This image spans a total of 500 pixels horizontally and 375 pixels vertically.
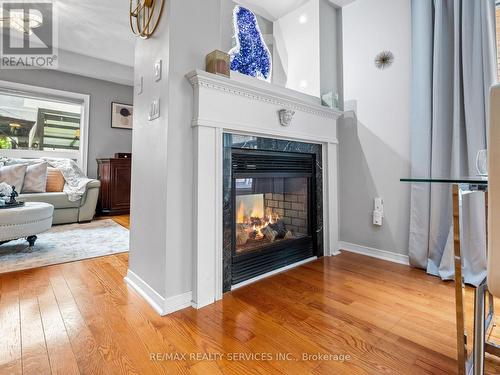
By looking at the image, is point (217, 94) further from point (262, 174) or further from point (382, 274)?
point (382, 274)

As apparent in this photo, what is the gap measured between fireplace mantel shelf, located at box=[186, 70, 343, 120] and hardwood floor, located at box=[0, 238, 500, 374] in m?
1.28

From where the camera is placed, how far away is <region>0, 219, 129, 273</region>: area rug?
7.07 ft

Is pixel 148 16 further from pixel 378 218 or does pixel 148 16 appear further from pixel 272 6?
pixel 378 218

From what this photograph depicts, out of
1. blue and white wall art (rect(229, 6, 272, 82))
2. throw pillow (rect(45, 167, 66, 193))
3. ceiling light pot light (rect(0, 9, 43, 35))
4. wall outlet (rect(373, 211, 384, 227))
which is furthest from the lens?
throw pillow (rect(45, 167, 66, 193))

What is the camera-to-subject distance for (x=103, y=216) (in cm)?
432

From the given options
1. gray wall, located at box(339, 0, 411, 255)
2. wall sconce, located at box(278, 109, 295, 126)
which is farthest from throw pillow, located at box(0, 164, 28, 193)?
gray wall, located at box(339, 0, 411, 255)

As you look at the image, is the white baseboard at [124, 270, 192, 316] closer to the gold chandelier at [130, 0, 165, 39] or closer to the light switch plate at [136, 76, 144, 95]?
the light switch plate at [136, 76, 144, 95]

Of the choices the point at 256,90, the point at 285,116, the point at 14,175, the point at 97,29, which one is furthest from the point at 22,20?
the point at 285,116

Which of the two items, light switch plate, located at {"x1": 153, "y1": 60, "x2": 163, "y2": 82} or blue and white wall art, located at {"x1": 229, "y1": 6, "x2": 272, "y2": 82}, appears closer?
light switch plate, located at {"x1": 153, "y1": 60, "x2": 163, "y2": 82}

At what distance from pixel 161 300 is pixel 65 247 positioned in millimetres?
1798

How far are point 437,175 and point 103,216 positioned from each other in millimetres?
4625

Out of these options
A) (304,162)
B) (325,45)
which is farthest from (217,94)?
(325,45)

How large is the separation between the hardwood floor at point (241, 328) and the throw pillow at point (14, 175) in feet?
6.59

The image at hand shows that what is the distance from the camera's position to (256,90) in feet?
5.56
